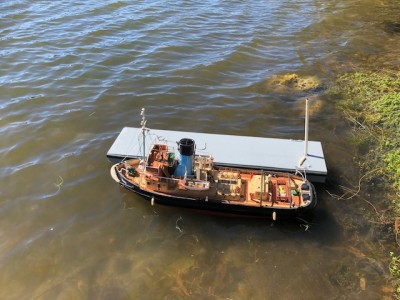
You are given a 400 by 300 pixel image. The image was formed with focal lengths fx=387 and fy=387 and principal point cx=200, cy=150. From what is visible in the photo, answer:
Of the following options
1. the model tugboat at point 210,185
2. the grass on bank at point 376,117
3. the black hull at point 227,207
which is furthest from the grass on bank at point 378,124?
the model tugboat at point 210,185

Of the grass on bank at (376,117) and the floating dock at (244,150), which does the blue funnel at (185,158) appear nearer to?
the floating dock at (244,150)

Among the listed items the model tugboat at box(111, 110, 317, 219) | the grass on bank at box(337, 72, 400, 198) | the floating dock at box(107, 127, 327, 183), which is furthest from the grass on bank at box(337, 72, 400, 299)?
the model tugboat at box(111, 110, 317, 219)

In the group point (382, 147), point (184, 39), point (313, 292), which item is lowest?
point (313, 292)

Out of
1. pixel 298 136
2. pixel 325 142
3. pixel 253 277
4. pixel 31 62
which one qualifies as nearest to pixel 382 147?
pixel 325 142

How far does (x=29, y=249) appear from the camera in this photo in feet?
41.4

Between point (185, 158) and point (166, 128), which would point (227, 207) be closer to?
point (185, 158)

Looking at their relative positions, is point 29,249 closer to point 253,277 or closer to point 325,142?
point 253,277

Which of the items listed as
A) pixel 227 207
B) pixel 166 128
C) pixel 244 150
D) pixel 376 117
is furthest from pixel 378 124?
pixel 166 128

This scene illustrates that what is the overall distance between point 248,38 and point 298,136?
11.7 m

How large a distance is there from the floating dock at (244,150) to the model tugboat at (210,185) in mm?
729

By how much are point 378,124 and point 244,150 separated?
22.4 ft

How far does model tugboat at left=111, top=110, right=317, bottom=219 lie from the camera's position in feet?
43.1

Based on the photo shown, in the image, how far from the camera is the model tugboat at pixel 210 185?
43.1 ft

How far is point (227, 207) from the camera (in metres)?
13.2
